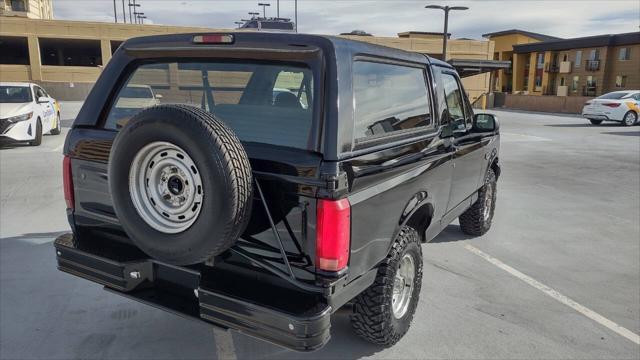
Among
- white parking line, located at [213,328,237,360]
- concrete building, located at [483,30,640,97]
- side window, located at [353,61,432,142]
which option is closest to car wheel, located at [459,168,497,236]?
side window, located at [353,61,432,142]

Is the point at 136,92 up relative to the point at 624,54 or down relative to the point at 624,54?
down

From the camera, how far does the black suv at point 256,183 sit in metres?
2.29

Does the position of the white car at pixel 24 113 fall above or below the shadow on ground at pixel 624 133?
above

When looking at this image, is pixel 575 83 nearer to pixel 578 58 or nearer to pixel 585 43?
pixel 578 58

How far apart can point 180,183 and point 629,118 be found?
79.5 ft

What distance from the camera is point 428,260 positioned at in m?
4.80

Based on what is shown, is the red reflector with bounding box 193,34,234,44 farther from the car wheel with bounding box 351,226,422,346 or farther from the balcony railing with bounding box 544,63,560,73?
the balcony railing with bounding box 544,63,560,73

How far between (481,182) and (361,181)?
10.2 feet

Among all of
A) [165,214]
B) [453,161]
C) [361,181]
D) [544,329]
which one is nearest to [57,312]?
[165,214]

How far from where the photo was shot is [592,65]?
50844 millimetres

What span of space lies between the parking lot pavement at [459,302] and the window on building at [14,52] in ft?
147

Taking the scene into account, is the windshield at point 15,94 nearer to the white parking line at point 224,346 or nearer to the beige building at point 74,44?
the white parking line at point 224,346

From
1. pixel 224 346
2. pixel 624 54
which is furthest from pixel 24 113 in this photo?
pixel 624 54

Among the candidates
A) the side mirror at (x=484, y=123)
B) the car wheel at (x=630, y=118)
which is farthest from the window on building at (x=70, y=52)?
the side mirror at (x=484, y=123)
